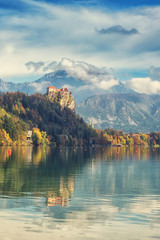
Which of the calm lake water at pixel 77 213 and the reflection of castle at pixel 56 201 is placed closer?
the calm lake water at pixel 77 213

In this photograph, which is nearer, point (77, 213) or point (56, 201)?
point (77, 213)

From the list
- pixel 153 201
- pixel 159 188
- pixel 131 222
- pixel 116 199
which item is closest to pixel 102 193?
pixel 116 199

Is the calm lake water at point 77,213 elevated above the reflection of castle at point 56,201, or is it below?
below

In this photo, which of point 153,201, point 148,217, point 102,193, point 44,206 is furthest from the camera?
point 102,193

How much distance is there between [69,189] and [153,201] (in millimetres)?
14245

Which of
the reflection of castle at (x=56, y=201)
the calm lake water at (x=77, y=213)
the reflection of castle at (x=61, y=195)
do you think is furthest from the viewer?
the reflection of castle at (x=61, y=195)

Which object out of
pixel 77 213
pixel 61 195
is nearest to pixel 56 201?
pixel 61 195

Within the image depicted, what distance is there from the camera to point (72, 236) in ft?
94.0

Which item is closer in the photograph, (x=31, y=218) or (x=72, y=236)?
(x=72, y=236)

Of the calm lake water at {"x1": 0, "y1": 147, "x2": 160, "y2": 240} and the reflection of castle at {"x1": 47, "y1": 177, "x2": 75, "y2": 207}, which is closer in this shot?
the calm lake water at {"x1": 0, "y1": 147, "x2": 160, "y2": 240}

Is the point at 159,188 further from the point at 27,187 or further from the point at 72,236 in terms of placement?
the point at 72,236

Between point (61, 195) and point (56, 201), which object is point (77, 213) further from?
point (61, 195)

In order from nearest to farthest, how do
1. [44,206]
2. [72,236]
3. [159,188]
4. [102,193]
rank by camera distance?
[72,236]
[44,206]
[102,193]
[159,188]

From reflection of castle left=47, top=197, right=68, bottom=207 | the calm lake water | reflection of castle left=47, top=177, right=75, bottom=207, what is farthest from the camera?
reflection of castle left=47, top=177, right=75, bottom=207
